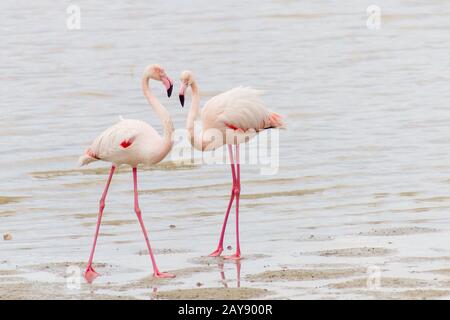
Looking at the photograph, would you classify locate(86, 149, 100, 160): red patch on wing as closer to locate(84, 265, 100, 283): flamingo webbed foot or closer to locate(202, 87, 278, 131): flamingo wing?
locate(84, 265, 100, 283): flamingo webbed foot

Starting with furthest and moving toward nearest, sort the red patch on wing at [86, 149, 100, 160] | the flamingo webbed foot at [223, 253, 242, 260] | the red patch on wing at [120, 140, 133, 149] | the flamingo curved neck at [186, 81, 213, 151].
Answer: the flamingo curved neck at [186, 81, 213, 151] → the red patch on wing at [86, 149, 100, 160] → the flamingo webbed foot at [223, 253, 242, 260] → the red patch on wing at [120, 140, 133, 149]

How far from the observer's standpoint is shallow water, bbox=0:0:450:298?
10625 millimetres

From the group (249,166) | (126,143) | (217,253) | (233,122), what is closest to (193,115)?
(233,122)

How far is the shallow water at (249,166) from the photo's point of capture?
34.9 ft

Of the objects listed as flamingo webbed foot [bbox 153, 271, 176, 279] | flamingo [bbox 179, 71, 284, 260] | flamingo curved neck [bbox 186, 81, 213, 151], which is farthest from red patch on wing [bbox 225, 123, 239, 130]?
flamingo webbed foot [bbox 153, 271, 176, 279]

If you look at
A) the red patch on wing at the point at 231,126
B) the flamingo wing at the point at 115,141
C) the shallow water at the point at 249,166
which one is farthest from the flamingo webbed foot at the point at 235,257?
the red patch on wing at the point at 231,126

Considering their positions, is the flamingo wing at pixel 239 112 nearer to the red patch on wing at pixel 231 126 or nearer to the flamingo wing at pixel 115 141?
the red patch on wing at pixel 231 126

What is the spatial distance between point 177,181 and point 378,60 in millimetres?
10418

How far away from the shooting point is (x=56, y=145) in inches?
691

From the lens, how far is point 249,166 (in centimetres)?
1589

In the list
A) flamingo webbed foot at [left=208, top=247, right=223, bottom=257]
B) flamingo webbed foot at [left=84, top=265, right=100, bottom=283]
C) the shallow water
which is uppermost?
the shallow water

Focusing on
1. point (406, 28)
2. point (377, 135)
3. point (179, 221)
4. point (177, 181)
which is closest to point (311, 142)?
point (377, 135)

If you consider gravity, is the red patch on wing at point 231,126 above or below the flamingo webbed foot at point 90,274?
above
